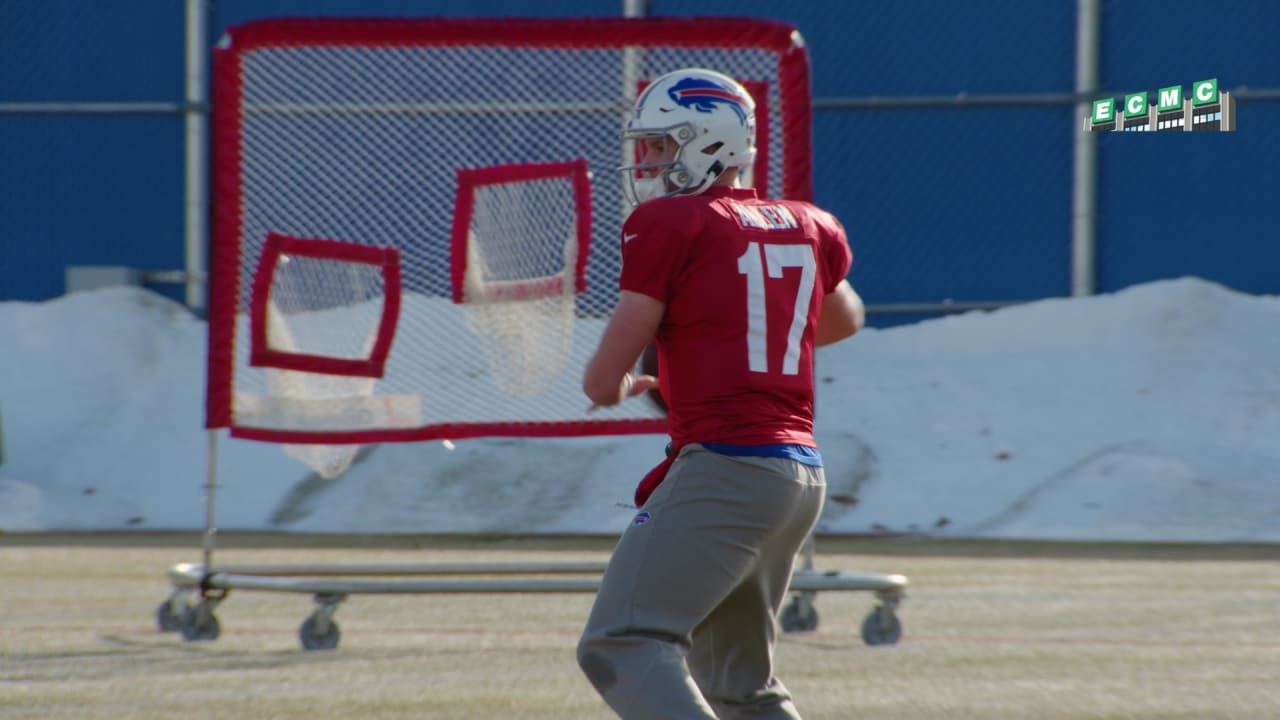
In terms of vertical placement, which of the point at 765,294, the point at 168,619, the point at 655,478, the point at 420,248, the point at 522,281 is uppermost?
the point at 765,294

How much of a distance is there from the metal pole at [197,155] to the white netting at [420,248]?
8092 millimetres

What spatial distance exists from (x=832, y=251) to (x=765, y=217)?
0.22 meters

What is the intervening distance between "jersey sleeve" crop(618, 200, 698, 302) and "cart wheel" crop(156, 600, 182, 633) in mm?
4282

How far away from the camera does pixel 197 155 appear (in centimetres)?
1516

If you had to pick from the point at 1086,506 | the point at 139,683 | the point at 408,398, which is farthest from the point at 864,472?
the point at 139,683

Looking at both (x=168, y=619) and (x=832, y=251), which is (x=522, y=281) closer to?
(x=168, y=619)

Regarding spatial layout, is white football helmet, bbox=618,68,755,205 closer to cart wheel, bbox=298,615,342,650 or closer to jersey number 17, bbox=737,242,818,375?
jersey number 17, bbox=737,242,818,375

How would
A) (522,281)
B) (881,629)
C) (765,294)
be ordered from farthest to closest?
(522,281)
(881,629)
(765,294)

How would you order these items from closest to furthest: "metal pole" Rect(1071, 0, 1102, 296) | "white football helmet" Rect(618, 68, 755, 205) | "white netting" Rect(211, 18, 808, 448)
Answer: "white football helmet" Rect(618, 68, 755, 205)
"white netting" Rect(211, 18, 808, 448)
"metal pole" Rect(1071, 0, 1102, 296)

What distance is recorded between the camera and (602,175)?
7430 mm

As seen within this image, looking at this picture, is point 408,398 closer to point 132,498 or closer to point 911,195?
point 132,498

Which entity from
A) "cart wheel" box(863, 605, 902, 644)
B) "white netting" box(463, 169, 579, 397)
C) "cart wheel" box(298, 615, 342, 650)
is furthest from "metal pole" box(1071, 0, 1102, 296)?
"cart wheel" box(298, 615, 342, 650)

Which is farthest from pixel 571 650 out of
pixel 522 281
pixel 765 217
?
pixel 765 217

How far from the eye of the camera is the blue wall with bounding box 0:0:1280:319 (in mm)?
14727
